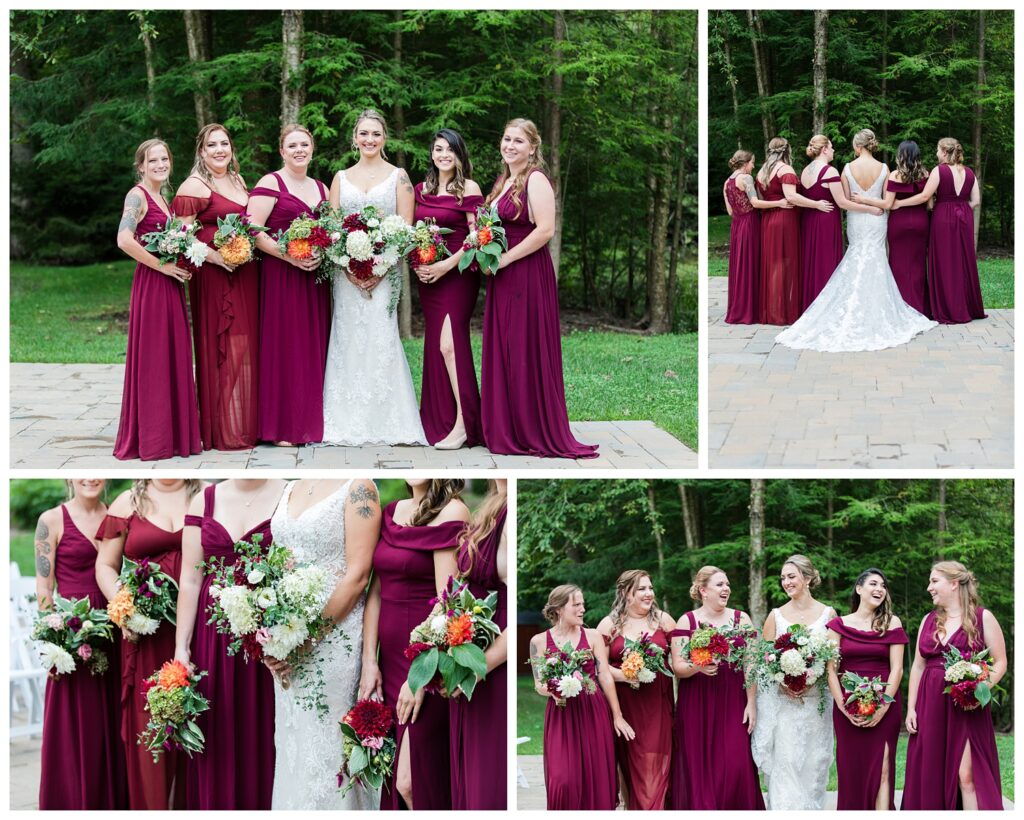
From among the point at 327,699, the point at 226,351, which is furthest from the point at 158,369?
the point at 327,699

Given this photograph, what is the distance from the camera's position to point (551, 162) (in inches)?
590

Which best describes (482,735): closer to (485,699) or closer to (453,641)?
(485,699)

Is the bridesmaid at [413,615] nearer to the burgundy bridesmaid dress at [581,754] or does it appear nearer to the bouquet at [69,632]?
the burgundy bridesmaid dress at [581,754]

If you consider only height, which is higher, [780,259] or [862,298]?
[780,259]

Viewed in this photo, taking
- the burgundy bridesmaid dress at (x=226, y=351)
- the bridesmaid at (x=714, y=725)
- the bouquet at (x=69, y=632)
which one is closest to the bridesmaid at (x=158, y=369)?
the burgundy bridesmaid dress at (x=226, y=351)

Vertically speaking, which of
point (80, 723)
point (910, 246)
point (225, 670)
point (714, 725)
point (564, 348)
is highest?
point (910, 246)

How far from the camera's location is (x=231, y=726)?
604cm

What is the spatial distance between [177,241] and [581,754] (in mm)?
3735

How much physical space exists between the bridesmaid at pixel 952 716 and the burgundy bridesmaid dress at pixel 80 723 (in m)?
4.23

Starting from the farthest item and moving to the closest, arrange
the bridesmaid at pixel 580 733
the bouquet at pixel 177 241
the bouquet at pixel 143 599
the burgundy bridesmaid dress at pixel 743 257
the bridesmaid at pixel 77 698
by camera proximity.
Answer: the burgundy bridesmaid dress at pixel 743 257
the bouquet at pixel 177 241
the bridesmaid at pixel 580 733
the bridesmaid at pixel 77 698
the bouquet at pixel 143 599

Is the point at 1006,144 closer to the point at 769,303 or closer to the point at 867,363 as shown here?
the point at 769,303

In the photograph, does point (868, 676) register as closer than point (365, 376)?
Yes

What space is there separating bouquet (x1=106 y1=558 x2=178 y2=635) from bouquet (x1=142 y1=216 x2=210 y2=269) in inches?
78.1

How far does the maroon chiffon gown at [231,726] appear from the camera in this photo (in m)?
6.03
